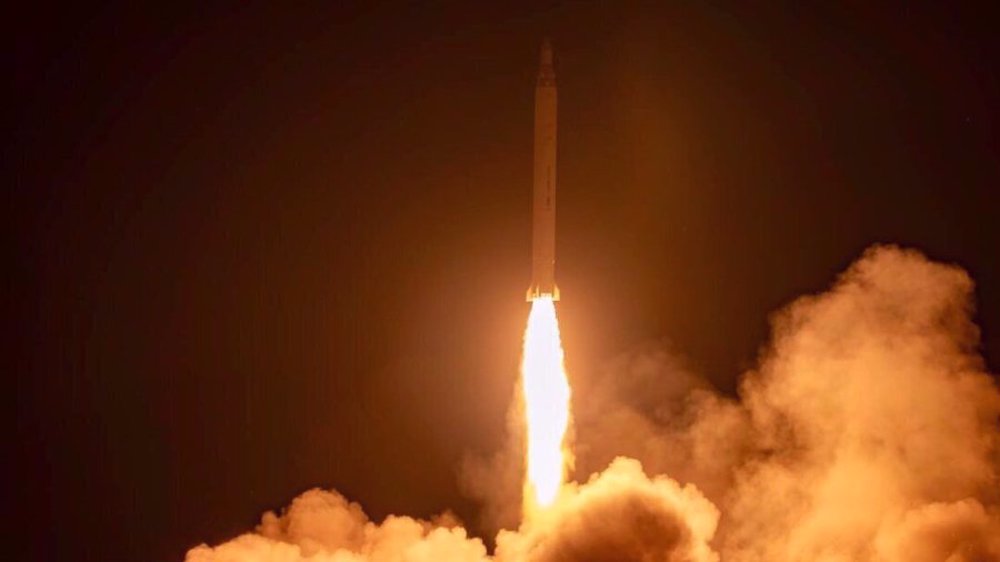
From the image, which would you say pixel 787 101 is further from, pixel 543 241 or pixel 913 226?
pixel 543 241

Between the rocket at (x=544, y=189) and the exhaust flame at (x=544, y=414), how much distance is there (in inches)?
42.8

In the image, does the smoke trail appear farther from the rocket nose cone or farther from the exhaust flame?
the rocket nose cone

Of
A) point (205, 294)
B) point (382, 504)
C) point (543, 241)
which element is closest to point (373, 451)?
point (382, 504)

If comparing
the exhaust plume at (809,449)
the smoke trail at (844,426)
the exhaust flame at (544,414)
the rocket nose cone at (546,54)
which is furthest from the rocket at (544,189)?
the smoke trail at (844,426)

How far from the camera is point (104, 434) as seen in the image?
2092cm

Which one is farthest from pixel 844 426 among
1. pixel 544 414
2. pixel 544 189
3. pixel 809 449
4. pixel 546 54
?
pixel 546 54

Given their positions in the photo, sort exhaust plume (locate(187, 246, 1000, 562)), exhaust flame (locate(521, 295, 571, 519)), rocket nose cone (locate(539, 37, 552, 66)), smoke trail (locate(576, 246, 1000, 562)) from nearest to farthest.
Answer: rocket nose cone (locate(539, 37, 552, 66)) < exhaust plume (locate(187, 246, 1000, 562)) < smoke trail (locate(576, 246, 1000, 562)) < exhaust flame (locate(521, 295, 571, 519))

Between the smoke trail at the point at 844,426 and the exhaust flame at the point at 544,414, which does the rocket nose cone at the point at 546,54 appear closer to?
the exhaust flame at the point at 544,414

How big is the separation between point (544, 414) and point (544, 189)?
11.1 feet

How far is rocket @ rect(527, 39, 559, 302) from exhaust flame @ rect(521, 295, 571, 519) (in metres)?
1.09

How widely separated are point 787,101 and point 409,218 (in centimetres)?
589

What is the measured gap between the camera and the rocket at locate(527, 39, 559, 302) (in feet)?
61.4

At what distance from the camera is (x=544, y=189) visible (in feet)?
61.8

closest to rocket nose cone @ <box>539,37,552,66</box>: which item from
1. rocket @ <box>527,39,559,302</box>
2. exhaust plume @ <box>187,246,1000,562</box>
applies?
rocket @ <box>527,39,559,302</box>
